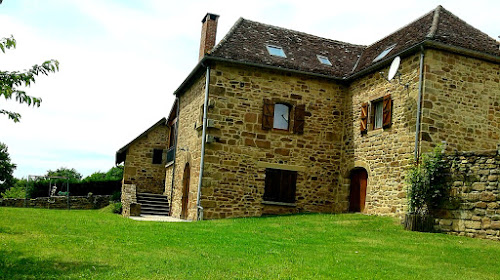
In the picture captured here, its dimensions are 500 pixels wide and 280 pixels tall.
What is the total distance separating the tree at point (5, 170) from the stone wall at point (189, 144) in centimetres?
2817

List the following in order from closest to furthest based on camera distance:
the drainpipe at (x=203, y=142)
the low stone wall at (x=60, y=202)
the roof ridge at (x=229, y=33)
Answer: the drainpipe at (x=203, y=142)
the roof ridge at (x=229, y=33)
the low stone wall at (x=60, y=202)

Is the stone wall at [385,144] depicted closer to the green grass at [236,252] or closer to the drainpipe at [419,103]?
the drainpipe at [419,103]

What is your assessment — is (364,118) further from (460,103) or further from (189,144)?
(189,144)

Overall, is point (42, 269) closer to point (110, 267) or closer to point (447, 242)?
point (110, 267)

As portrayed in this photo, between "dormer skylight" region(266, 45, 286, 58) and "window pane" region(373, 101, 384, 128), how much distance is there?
156 inches

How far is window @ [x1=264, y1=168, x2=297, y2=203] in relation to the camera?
17.1 metres

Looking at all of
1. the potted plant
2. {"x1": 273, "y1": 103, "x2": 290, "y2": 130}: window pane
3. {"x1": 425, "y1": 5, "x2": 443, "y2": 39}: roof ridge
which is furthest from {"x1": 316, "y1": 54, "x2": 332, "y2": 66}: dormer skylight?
the potted plant

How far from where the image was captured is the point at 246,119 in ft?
55.5

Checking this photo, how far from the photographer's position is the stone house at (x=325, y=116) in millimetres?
14469

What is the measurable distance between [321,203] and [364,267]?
978cm

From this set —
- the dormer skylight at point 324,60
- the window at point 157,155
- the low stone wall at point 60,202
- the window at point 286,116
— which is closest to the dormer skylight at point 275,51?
the dormer skylight at point 324,60

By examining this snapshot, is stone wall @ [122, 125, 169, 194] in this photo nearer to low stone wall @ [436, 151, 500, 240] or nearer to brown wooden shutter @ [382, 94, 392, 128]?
brown wooden shutter @ [382, 94, 392, 128]

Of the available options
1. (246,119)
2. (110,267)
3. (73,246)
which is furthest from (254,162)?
(110,267)

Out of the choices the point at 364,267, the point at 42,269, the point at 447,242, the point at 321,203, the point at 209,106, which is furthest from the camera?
the point at 321,203
